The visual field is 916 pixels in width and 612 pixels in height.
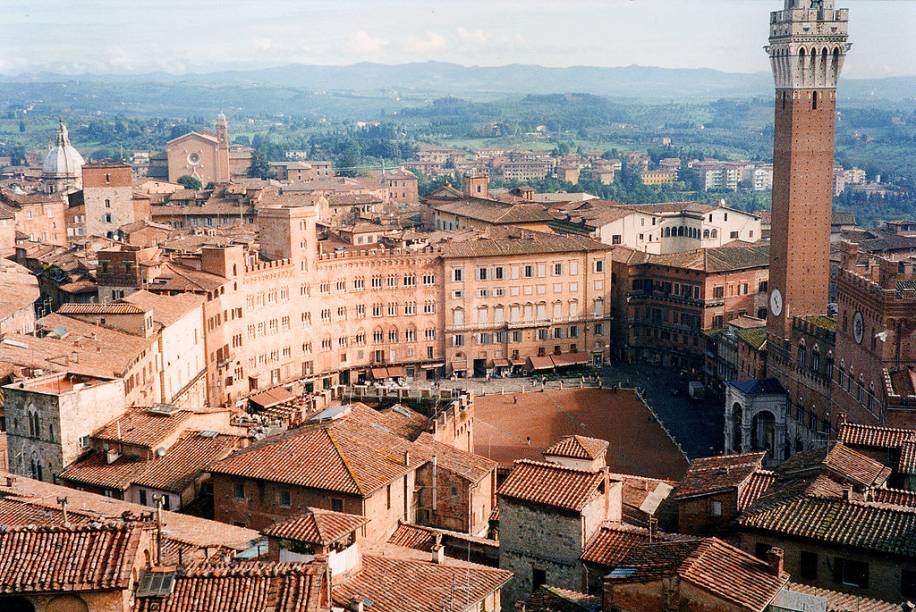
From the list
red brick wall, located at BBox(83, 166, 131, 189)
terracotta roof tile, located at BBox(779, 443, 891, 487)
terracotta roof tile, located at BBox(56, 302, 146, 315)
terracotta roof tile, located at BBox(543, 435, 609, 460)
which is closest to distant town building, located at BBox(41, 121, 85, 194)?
red brick wall, located at BBox(83, 166, 131, 189)

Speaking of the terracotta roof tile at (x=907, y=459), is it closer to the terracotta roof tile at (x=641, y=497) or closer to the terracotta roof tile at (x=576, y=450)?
the terracotta roof tile at (x=641, y=497)

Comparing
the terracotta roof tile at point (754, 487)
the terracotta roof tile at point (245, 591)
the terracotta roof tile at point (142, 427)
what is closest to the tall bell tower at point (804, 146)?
the terracotta roof tile at point (754, 487)

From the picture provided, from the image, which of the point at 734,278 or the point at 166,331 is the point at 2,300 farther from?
the point at 734,278

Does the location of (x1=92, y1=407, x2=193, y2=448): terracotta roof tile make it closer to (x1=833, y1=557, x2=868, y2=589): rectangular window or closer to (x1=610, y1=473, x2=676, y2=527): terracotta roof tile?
(x1=610, y1=473, x2=676, y2=527): terracotta roof tile

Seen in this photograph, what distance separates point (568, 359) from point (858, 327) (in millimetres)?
31603

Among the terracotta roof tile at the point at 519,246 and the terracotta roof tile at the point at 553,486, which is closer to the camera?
the terracotta roof tile at the point at 553,486

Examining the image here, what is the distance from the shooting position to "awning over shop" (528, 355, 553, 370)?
84.8 metres

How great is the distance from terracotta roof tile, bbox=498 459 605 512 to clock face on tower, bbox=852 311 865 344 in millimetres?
30598

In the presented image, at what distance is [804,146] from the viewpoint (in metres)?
67.7

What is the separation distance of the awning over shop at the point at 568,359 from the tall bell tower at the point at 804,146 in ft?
63.1

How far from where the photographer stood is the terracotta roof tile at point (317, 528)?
80.9 ft

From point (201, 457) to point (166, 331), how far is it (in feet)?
71.5

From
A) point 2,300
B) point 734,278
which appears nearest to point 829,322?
point 734,278

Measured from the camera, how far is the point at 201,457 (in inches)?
1555
